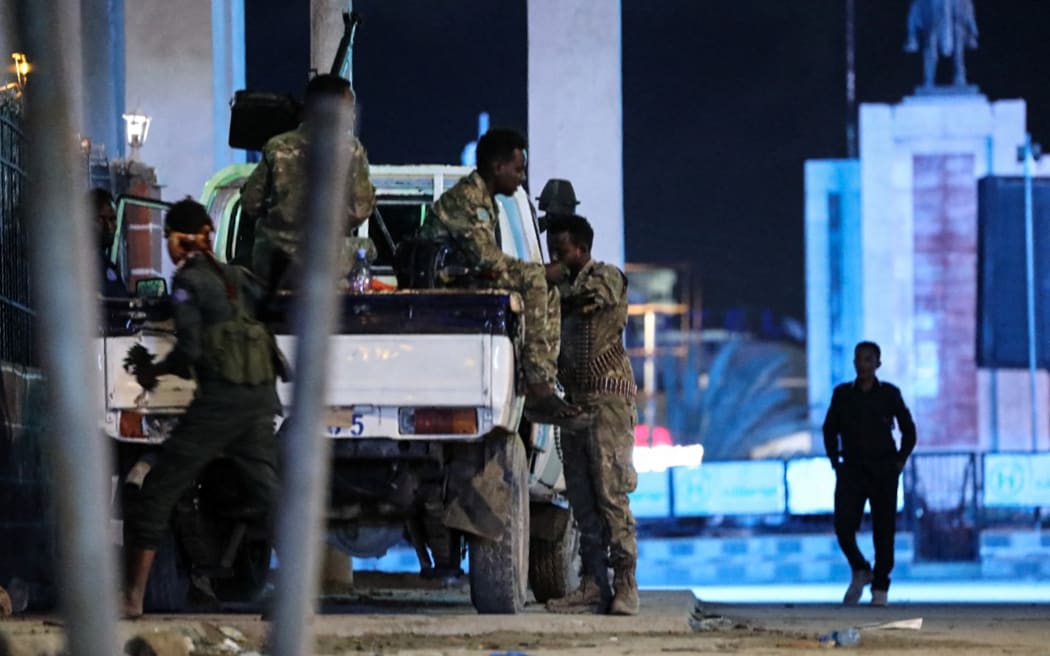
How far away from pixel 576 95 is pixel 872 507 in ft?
15.5

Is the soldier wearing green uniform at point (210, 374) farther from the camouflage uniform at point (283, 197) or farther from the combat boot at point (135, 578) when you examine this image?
the camouflage uniform at point (283, 197)

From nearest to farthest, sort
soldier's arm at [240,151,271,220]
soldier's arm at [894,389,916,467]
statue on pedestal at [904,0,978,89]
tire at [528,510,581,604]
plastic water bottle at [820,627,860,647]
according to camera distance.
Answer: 1. plastic water bottle at [820,627,860,647]
2. soldier's arm at [240,151,271,220]
3. tire at [528,510,581,604]
4. soldier's arm at [894,389,916,467]
5. statue on pedestal at [904,0,978,89]

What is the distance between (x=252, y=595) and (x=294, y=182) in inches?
95.3

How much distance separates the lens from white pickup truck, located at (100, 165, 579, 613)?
863cm

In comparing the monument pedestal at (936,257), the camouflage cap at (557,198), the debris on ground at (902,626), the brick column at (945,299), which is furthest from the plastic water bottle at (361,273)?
the brick column at (945,299)

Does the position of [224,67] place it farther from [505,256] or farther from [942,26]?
[942,26]

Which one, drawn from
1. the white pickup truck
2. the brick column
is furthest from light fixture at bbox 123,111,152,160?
the brick column

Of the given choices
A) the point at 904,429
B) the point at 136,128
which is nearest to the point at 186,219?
the point at 904,429

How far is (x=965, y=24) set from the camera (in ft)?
253

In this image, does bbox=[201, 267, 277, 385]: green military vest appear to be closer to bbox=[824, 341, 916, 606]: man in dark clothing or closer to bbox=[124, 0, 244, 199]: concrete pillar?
bbox=[824, 341, 916, 606]: man in dark clothing

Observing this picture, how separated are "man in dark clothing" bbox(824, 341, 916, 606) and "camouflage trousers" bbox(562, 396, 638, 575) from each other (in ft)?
13.8

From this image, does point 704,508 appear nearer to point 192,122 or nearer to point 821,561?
point 821,561

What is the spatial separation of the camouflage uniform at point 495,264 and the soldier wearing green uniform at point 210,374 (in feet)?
5.24

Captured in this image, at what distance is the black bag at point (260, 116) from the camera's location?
10.1m
